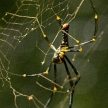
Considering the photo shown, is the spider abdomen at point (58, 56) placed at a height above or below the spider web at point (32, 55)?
above

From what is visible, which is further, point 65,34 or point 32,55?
point 32,55

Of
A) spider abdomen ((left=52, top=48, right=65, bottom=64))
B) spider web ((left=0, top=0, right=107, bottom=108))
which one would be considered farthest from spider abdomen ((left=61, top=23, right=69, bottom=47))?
spider web ((left=0, top=0, right=107, bottom=108))

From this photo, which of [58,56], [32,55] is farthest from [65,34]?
[32,55]

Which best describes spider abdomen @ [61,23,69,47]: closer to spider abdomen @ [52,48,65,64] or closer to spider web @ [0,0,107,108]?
spider abdomen @ [52,48,65,64]

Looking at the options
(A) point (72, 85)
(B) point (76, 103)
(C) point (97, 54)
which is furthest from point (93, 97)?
(A) point (72, 85)

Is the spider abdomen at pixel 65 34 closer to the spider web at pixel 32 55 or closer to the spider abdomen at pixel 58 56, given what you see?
the spider abdomen at pixel 58 56

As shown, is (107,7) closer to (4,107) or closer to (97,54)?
(97,54)

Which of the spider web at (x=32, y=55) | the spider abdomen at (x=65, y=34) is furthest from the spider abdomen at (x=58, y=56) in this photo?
the spider web at (x=32, y=55)

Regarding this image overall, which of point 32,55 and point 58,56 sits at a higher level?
point 58,56

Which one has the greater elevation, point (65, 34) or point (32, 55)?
point (65, 34)

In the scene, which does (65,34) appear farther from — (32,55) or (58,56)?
(32,55)

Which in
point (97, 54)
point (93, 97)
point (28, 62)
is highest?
point (28, 62)
